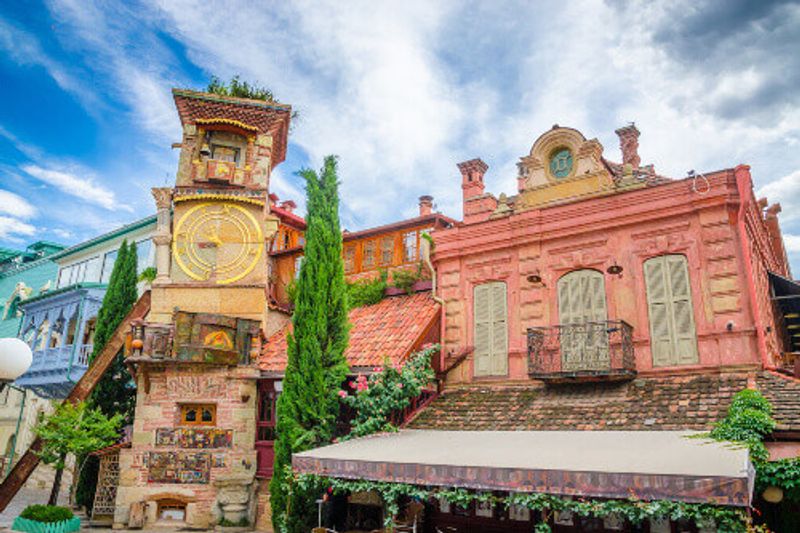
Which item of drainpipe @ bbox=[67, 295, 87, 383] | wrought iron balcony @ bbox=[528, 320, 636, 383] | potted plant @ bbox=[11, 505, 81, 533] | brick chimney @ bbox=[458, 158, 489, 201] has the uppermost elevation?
brick chimney @ bbox=[458, 158, 489, 201]

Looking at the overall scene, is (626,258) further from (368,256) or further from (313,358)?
(368,256)

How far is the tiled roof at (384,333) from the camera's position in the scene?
1438 cm

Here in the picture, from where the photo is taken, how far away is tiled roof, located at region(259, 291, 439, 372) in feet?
47.2

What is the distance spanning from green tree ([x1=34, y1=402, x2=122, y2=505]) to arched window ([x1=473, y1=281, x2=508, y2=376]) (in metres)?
10.2

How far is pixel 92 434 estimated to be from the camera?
15.9 meters

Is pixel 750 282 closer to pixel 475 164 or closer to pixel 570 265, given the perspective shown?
pixel 570 265

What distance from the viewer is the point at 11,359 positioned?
557 cm

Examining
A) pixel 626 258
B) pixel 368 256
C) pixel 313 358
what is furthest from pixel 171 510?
pixel 626 258

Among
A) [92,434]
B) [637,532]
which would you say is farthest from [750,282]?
[92,434]

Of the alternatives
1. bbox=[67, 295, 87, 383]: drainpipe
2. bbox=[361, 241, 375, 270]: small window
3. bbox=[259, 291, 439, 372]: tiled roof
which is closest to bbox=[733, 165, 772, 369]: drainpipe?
bbox=[259, 291, 439, 372]: tiled roof

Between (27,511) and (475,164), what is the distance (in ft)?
46.5

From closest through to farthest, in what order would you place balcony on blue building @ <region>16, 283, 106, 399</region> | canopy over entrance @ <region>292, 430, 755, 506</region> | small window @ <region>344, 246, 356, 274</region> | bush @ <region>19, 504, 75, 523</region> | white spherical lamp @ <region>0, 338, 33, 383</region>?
1. white spherical lamp @ <region>0, 338, 33, 383</region>
2. canopy over entrance @ <region>292, 430, 755, 506</region>
3. bush @ <region>19, 504, 75, 523</region>
4. small window @ <region>344, 246, 356, 274</region>
5. balcony on blue building @ <region>16, 283, 106, 399</region>

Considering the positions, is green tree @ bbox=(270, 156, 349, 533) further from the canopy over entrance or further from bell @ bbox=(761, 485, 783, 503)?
bell @ bbox=(761, 485, 783, 503)

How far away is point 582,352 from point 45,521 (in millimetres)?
12592
